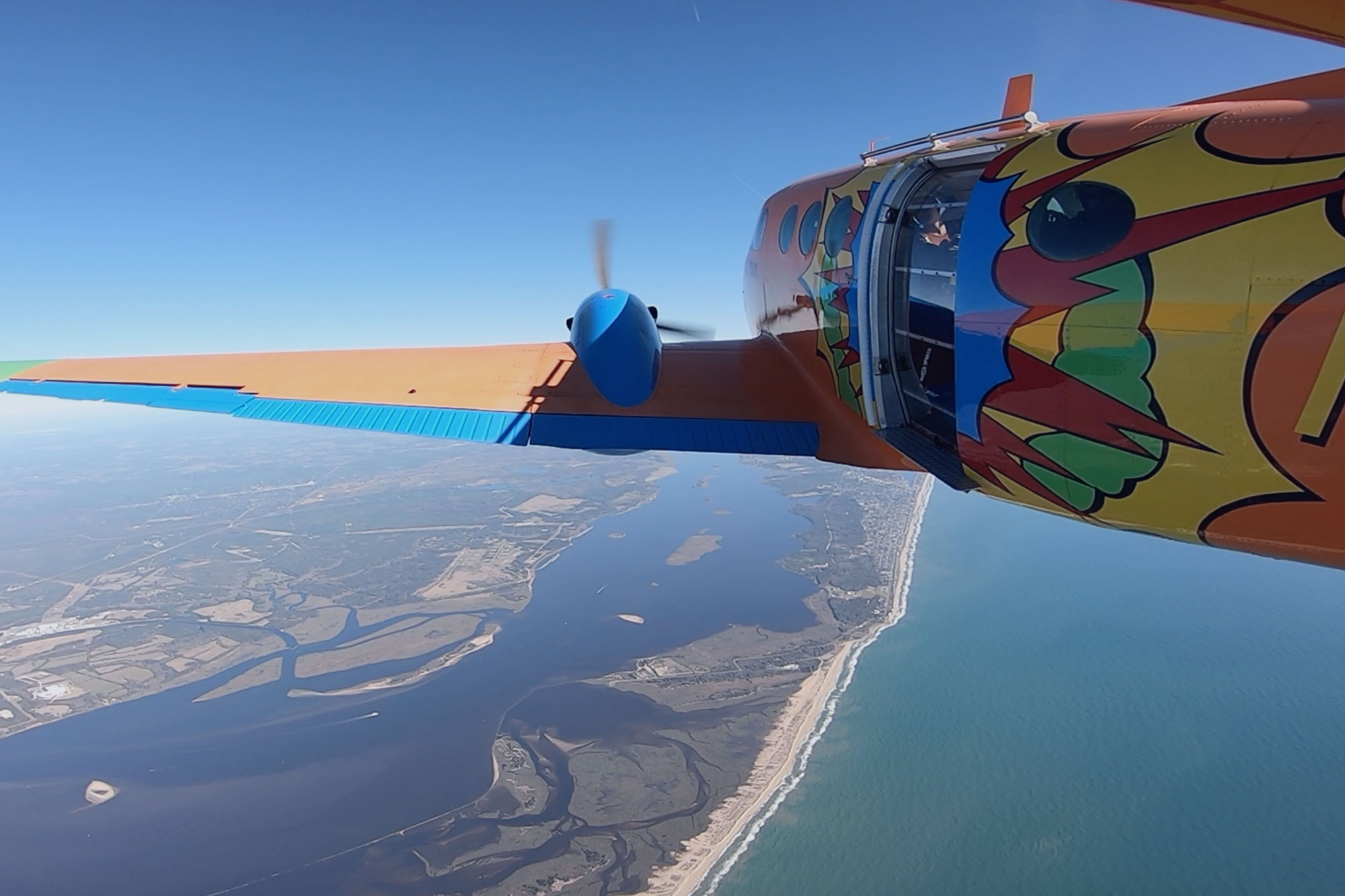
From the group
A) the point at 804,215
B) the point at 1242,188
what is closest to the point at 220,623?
the point at 804,215

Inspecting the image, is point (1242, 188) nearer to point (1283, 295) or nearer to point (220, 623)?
point (1283, 295)

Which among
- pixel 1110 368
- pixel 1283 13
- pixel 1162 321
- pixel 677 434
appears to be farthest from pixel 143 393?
pixel 1283 13

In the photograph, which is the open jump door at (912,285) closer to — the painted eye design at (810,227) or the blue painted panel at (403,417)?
the painted eye design at (810,227)

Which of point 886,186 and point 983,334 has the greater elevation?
point 886,186

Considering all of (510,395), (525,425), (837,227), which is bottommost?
(525,425)

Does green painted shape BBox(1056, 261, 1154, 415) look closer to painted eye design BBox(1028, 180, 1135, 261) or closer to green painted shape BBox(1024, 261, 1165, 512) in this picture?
green painted shape BBox(1024, 261, 1165, 512)

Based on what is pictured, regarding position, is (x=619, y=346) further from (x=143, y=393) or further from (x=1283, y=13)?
(x=143, y=393)

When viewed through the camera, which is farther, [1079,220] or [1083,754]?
[1083,754]
